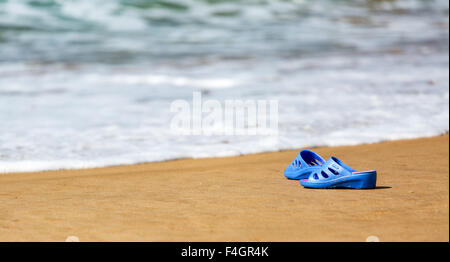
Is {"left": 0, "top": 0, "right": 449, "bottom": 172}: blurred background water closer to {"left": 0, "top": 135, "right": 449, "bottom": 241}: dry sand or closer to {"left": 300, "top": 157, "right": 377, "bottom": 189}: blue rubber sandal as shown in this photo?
{"left": 0, "top": 135, "right": 449, "bottom": 241}: dry sand

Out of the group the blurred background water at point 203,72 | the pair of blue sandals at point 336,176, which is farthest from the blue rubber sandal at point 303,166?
the blurred background water at point 203,72

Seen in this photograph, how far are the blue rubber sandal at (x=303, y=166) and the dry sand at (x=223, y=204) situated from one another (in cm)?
4

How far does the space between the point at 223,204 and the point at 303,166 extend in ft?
1.82

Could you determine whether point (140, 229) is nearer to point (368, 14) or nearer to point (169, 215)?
point (169, 215)

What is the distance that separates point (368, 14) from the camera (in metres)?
11.0

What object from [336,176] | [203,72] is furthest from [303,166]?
[203,72]

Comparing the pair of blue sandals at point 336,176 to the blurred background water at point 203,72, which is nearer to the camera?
the pair of blue sandals at point 336,176

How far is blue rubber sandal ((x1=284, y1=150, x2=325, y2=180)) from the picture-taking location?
2793 millimetres

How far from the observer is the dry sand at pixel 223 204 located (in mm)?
2014

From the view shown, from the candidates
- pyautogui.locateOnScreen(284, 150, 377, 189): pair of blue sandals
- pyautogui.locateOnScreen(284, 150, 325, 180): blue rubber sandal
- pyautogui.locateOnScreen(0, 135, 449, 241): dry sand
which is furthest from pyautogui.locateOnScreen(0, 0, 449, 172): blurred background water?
pyautogui.locateOnScreen(284, 150, 377, 189): pair of blue sandals

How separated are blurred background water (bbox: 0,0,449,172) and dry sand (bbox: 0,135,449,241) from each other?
1.79ft

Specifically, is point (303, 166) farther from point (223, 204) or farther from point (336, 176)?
point (223, 204)

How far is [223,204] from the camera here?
2371mm

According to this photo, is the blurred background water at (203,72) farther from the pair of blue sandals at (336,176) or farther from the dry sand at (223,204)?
the pair of blue sandals at (336,176)
